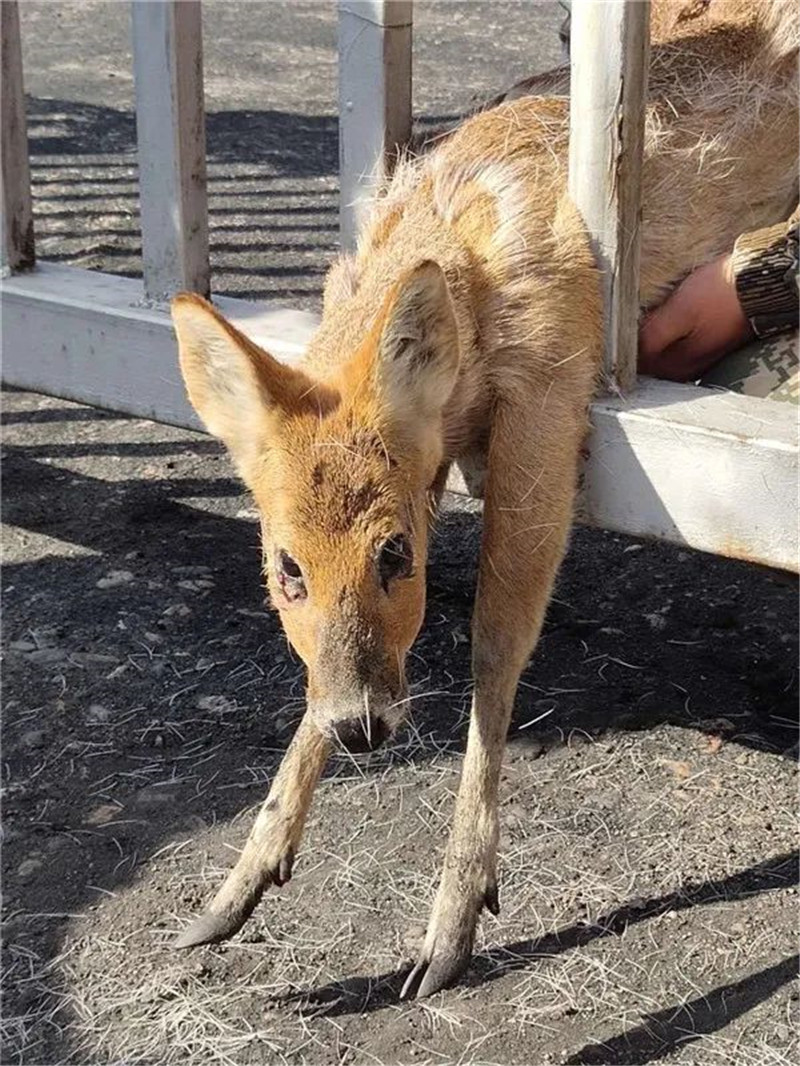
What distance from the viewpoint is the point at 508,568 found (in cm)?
399

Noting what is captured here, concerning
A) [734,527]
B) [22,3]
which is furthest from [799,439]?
[22,3]

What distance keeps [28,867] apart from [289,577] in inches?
54.2

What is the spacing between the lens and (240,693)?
5.07 meters

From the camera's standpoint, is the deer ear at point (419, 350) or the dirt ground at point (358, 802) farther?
the dirt ground at point (358, 802)

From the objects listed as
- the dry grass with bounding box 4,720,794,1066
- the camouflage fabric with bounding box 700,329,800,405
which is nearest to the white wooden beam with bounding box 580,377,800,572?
the camouflage fabric with bounding box 700,329,800,405

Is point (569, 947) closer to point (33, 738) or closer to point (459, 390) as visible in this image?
point (459, 390)

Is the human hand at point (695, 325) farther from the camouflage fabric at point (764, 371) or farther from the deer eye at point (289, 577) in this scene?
the deer eye at point (289, 577)

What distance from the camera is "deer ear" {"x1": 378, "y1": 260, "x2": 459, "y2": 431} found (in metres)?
3.49

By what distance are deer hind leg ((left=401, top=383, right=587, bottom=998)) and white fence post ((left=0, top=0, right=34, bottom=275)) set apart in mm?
2145

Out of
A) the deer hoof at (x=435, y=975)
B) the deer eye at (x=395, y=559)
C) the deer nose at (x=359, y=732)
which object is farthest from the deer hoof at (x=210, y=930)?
the deer eye at (x=395, y=559)

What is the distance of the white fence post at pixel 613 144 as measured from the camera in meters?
3.91

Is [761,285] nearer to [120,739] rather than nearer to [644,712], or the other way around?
[644,712]

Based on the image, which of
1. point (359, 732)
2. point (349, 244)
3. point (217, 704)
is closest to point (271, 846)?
point (359, 732)

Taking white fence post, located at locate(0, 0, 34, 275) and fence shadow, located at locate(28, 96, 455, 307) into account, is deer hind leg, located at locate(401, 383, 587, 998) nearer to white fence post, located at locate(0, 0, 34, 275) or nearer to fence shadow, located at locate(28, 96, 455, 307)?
white fence post, located at locate(0, 0, 34, 275)
